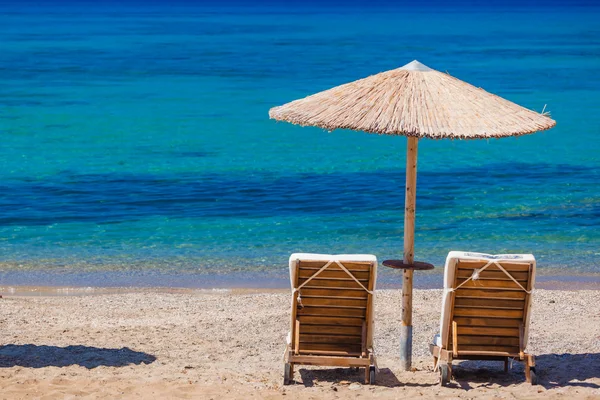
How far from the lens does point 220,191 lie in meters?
16.6

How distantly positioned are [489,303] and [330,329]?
110 centimetres

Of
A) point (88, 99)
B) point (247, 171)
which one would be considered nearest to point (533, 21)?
point (88, 99)

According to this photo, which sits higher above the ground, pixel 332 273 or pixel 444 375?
pixel 332 273

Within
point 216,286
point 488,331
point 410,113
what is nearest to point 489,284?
point 488,331

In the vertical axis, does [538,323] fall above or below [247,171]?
below

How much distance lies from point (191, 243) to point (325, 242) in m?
1.93

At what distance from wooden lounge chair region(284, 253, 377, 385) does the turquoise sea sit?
4658 mm

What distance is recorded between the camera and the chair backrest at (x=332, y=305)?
238 inches

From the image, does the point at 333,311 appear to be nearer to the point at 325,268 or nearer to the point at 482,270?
the point at 325,268

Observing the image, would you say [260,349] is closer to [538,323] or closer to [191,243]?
[538,323]

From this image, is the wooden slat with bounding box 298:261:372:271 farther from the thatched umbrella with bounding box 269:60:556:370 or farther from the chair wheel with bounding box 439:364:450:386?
the chair wheel with bounding box 439:364:450:386

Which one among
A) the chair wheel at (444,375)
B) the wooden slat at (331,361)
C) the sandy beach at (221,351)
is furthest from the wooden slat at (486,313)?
the wooden slat at (331,361)

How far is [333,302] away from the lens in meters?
6.23

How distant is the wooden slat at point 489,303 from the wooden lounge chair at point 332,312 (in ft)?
2.02
